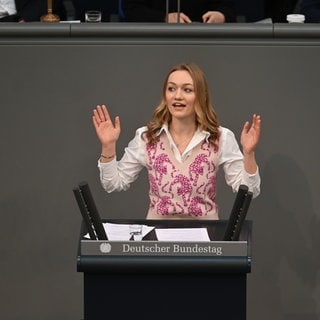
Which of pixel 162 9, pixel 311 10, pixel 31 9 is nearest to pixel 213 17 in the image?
pixel 162 9

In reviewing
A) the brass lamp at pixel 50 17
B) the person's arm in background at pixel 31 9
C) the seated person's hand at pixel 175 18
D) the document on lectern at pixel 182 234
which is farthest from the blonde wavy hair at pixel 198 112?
the person's arm in background at pixel 31 9

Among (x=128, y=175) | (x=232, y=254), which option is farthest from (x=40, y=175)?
(x=232, y=254)

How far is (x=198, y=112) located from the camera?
5.74 metres

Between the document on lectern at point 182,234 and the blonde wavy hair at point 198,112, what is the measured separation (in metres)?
0.56

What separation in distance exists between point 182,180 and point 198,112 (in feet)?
1.02

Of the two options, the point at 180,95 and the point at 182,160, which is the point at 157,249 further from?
the point at 180,95

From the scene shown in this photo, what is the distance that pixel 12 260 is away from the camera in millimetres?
6711

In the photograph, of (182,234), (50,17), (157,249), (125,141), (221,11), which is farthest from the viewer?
(221,11)

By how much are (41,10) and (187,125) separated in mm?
1817

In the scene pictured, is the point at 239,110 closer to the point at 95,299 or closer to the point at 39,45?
the point at 39,45

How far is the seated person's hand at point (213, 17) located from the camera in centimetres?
698

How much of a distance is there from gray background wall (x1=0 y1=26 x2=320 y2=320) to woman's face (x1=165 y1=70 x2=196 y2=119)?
2.84ft

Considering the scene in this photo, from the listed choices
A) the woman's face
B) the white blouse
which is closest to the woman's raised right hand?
the white blouse

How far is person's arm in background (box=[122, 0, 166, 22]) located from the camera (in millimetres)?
7020
